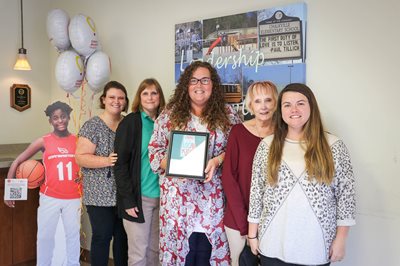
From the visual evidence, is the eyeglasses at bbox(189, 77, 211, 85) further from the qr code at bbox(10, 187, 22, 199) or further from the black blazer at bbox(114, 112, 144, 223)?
the qr code at bbox(10, 187, 22, 199)

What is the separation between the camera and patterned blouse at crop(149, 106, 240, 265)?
74.3 inches

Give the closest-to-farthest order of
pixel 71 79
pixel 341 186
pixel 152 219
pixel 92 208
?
1. pixel 341 186
2. pixel 152 219
3. pixel 92 208
4. pixel 71 79

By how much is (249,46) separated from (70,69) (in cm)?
128

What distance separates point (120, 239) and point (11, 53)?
1.88 metres

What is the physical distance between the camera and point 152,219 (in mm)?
2205

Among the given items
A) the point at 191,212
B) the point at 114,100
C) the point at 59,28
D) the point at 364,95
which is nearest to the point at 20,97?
the point at 59,28

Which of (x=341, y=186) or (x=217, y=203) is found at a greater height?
(x=341, y=186)

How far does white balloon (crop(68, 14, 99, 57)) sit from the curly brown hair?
1.01 m

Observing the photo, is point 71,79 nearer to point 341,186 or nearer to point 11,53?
point 11,53

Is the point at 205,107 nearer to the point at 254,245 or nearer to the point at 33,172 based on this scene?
the point at 254,245

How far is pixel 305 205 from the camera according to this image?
1.48m

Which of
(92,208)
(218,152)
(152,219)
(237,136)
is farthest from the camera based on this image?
(92,208)

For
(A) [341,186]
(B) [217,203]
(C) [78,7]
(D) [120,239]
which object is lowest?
(D) [120,239]

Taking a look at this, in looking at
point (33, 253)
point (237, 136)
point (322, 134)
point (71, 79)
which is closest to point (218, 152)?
point (237, 136)
